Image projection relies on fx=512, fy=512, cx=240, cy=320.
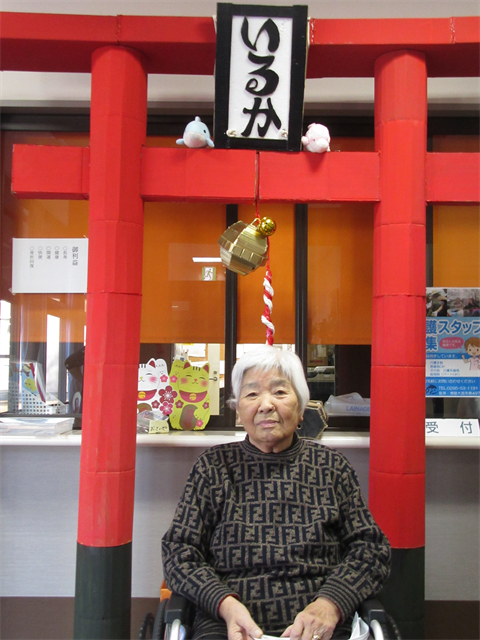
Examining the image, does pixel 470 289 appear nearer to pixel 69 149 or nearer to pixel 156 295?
pixel 156 295

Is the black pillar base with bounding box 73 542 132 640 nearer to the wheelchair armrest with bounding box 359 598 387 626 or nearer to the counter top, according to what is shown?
the counter top

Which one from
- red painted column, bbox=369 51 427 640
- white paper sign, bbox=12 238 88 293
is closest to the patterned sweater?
red painted column, bbox=369 51 427 640

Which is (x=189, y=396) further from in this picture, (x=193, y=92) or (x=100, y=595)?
(x=193, y=92)

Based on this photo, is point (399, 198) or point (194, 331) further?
point (194, 331)

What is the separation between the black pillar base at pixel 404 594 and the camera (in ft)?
6.91

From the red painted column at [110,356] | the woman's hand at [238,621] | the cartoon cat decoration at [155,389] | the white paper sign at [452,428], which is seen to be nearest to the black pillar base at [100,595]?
the red painted column at [110,356]

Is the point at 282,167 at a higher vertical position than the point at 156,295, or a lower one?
higher

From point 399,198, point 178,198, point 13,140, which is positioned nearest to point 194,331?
point 178,198

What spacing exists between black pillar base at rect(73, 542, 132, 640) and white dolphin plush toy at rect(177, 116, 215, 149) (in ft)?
5.57

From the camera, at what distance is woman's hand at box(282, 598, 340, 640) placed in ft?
4.64

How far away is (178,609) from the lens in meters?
1.46

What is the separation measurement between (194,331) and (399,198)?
1331mm

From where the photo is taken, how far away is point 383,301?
2.17 meters

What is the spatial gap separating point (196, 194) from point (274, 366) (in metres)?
0.85
